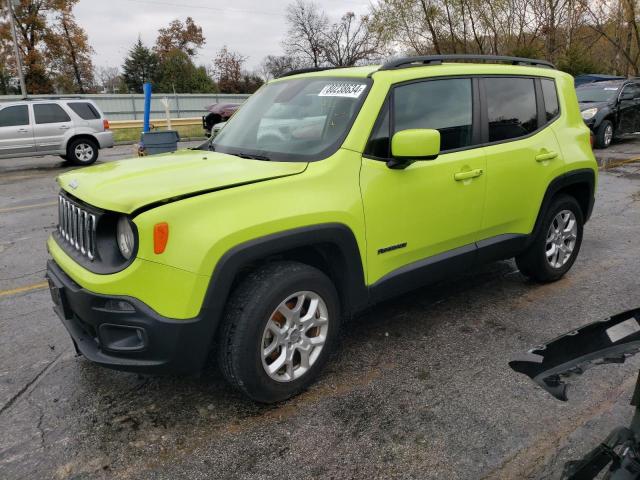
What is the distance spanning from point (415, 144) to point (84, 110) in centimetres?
1302

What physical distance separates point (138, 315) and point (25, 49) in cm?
4678

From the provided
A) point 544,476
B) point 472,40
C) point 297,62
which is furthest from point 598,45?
point 544,476

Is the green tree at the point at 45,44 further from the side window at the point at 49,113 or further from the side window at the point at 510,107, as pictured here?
the side window at the point at 510,107

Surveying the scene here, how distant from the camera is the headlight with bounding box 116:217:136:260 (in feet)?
8.21

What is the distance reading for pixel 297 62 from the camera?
5028cm

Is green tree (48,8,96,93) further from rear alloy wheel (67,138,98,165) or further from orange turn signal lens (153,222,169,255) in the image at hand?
orange turn signal lens (153,222,169,255)

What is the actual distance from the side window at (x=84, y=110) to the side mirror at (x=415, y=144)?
42.1ft

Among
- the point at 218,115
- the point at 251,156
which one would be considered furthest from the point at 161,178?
the point at 218,115

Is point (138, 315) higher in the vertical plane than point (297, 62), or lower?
lower

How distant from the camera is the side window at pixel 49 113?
1320cm

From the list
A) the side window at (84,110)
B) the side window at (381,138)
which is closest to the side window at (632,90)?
the side window at (381,138)

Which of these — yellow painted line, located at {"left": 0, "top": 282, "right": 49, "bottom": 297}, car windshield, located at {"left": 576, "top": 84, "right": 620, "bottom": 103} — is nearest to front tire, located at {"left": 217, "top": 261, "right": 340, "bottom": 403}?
yellow painted line, located at {"left": 0, "top": 282, "right": 49, "bottom": 297}

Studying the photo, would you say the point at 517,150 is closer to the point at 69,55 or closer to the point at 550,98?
the point at 550,98

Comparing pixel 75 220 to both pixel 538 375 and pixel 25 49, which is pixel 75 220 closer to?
pixel 538 375
